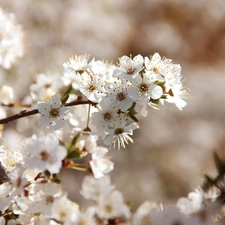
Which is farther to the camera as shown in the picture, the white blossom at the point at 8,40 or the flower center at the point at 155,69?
the white blossom at the point at 8,40

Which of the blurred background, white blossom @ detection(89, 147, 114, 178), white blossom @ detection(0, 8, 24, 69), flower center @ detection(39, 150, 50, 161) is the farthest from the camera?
the blurred background

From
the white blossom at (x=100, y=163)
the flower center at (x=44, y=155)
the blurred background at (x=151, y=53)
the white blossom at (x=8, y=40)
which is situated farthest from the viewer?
the blurred background at (x=151, y=53)

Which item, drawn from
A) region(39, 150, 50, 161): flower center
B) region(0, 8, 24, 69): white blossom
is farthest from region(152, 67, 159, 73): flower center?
region(0, 8, 24, 69): white blossom

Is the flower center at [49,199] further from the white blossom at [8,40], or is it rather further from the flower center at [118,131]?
the white blossom at [8,40]

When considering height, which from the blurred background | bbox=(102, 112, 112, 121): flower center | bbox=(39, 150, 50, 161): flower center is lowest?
the blurred background

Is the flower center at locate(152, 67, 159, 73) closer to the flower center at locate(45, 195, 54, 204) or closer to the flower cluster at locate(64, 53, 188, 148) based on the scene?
the flower cluster at locate(64, 53, 188, 148)

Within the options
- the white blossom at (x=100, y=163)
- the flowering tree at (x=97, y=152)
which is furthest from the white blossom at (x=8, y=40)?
the white blossom at (x=100, y=163)

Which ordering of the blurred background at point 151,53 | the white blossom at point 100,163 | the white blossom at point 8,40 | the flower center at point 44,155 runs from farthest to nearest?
the blurred background at point 151,53 < the white blossom at point 8,40 < the white blossom at point 100,163 < the flower center at point 44,155

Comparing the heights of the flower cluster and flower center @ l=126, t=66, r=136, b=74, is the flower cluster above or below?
below

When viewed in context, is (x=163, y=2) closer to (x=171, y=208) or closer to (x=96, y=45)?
(x=96, y=45)

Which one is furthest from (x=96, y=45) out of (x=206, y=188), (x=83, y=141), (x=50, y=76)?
(x=206, y=188)
